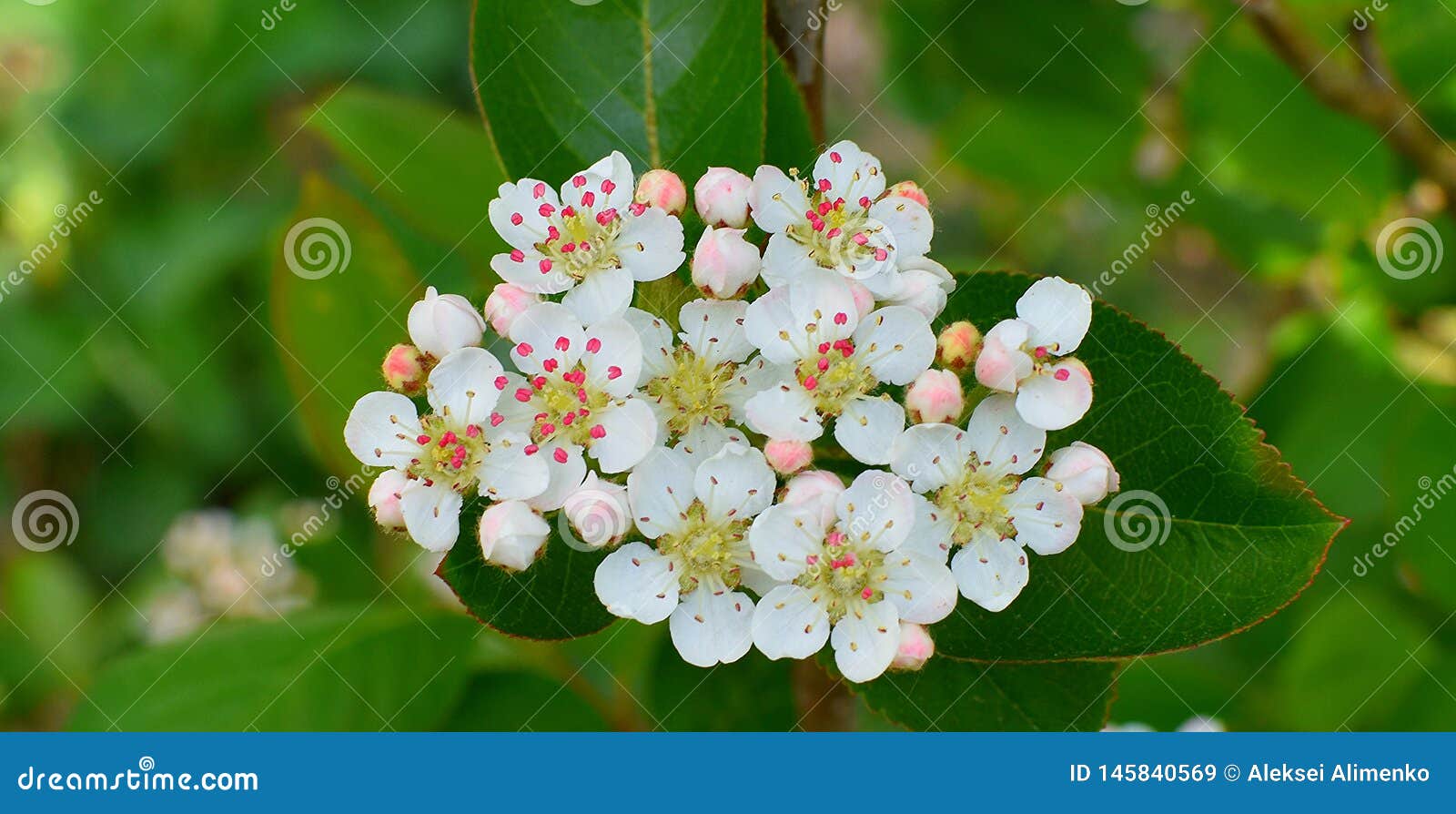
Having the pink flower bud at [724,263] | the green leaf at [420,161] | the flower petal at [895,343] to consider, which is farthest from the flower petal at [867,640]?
the green leaf at [420,161]

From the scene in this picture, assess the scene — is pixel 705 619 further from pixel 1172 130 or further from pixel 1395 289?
pixel 1172 130

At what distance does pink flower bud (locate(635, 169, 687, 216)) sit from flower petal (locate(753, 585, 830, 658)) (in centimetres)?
39

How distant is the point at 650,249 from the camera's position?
1.10m

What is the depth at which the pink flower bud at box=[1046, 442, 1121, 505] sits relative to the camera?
1044mm

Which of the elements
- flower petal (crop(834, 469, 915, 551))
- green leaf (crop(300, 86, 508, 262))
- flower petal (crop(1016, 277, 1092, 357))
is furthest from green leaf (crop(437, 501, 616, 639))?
green leaf (crop(300, 86, 508, 262))

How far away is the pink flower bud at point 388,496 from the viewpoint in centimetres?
108

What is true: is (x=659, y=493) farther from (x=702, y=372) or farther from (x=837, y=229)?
(x=837, y=229)

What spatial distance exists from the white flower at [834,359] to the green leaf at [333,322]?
2.31ft

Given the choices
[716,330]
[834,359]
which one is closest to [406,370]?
[716,330]

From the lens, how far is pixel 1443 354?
7.00 ft

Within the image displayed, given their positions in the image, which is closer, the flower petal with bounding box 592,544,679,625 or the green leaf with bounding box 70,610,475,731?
the flower petal with bounding box 592,544,679,625

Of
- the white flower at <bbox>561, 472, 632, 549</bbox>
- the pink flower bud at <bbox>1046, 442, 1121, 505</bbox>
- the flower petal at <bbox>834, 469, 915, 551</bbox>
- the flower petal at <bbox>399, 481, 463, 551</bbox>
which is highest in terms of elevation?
the pink flower bud at <bbox>1046, 442, 1121, 505</bbox>

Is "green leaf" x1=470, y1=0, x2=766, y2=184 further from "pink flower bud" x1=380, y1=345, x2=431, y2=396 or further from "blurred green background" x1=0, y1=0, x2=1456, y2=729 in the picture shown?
"pink flower bud" x1=380, y1=345, x2=431, y2=396

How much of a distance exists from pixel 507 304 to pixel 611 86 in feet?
1.16
